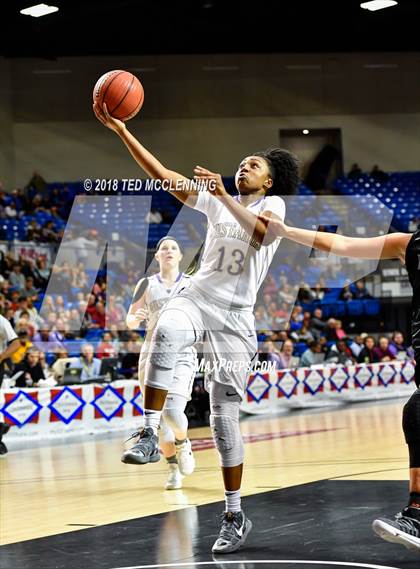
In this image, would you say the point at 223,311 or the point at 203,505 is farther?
the point at 203,505

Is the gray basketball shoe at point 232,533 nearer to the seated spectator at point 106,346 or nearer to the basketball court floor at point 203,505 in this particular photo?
the basketball court floor at point 203,505

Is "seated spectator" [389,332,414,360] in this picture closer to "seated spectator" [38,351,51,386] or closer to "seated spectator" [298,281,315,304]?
"seated spectator" [298,281,315,304]

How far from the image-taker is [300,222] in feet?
55.7

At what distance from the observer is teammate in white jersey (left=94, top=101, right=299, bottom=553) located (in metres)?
5.44

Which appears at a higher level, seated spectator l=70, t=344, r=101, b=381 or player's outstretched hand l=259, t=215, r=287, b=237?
player's outstretched hand l=259, t=215, r=287, b=237

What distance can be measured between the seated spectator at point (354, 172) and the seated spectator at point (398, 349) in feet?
19.2

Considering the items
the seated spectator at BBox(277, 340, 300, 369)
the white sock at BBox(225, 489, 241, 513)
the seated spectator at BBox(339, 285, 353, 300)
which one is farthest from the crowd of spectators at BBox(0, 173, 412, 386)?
the white sock at BBox(225, 489, 241, 513)

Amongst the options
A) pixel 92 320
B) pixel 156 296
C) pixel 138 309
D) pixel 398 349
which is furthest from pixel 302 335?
pixel 138 309

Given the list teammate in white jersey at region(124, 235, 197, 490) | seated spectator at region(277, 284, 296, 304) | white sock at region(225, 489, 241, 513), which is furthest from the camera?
seated spectator at region(277, 284, 296, 304)

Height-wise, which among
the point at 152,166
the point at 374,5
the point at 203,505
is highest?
the point at 374,5

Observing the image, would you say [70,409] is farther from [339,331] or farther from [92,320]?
[339,331]

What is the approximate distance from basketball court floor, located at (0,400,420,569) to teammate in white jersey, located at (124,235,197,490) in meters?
0.30

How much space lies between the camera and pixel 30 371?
543 inches

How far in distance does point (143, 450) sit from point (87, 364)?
908 centimetres
